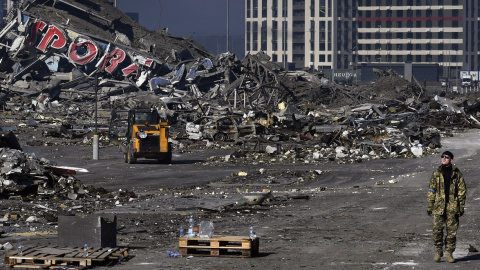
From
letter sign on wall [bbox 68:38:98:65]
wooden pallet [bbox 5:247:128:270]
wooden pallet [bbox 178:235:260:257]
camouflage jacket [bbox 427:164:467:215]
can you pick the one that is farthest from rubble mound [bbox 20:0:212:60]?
camouflage jacket [bbox 427:164:467:215]

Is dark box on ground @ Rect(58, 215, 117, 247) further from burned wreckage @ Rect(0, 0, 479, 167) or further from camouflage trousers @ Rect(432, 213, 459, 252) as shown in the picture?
burned wreckage @ Rect(0, 0, 479, 167)

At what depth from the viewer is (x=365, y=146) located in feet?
128

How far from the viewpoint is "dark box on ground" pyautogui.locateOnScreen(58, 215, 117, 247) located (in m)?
14.7

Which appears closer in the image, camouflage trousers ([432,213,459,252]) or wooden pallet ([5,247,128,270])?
wooden pallet ([5,247,128,270])

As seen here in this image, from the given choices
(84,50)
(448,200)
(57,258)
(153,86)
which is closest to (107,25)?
(84,50)

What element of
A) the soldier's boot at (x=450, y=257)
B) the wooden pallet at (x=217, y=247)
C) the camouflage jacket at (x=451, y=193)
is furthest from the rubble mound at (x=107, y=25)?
the soldier's boot at (x=450, y=257)

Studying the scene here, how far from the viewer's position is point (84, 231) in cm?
1481

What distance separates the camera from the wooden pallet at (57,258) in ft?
43.5

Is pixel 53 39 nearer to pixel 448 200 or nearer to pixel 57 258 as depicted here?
pixel 57 258

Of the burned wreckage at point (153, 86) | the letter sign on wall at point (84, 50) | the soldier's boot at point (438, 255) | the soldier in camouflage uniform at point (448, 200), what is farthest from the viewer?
the letter sign on wall at point (84, 50)

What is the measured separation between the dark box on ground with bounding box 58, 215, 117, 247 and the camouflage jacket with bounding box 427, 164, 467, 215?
4.81 meters

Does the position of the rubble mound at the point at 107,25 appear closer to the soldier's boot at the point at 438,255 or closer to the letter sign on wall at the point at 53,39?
the letter sign on wall at the point at 53,39

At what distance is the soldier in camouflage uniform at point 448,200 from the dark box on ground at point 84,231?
4.77 meters

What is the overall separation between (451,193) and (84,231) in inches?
213
